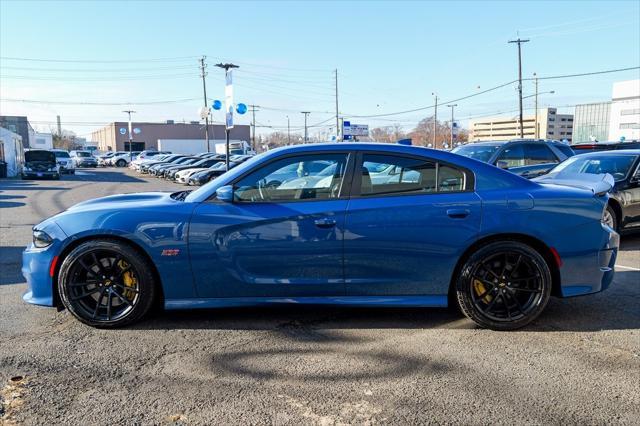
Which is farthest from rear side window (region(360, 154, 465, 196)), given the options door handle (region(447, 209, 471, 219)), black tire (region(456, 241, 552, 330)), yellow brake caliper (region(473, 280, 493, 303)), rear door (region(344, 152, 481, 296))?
yellow brake caliper (region(473, 280, 493, 303))

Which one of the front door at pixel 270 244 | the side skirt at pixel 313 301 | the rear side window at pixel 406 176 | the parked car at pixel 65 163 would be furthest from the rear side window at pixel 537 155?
the parked car at pixel 65 163

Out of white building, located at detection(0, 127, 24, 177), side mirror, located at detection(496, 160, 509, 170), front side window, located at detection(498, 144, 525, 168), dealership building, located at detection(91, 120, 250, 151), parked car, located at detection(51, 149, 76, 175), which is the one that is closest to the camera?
side mirror, located at detection(496, 160, 509, 170)

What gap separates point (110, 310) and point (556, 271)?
3.78m

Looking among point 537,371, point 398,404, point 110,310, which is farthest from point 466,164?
point 110,310

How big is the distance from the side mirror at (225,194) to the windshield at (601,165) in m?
5.94

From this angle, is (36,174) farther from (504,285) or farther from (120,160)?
(504,285)

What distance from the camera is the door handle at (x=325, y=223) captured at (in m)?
3.77

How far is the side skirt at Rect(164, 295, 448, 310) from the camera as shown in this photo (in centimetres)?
387

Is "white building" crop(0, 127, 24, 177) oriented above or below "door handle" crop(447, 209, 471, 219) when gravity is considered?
above

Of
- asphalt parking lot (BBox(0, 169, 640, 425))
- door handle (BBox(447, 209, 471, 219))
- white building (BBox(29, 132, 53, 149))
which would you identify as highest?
white building (BBox(29, 132, 53, 149))

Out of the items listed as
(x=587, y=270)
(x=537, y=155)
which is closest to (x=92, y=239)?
(x=587, y=270)

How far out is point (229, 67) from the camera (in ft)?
53.8

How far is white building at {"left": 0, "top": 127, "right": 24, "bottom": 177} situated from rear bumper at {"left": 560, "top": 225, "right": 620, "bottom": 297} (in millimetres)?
30656

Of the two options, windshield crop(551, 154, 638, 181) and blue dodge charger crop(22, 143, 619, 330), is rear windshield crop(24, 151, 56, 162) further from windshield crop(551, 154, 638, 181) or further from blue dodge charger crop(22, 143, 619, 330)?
windshield crop(551, 154, 638, 181)
